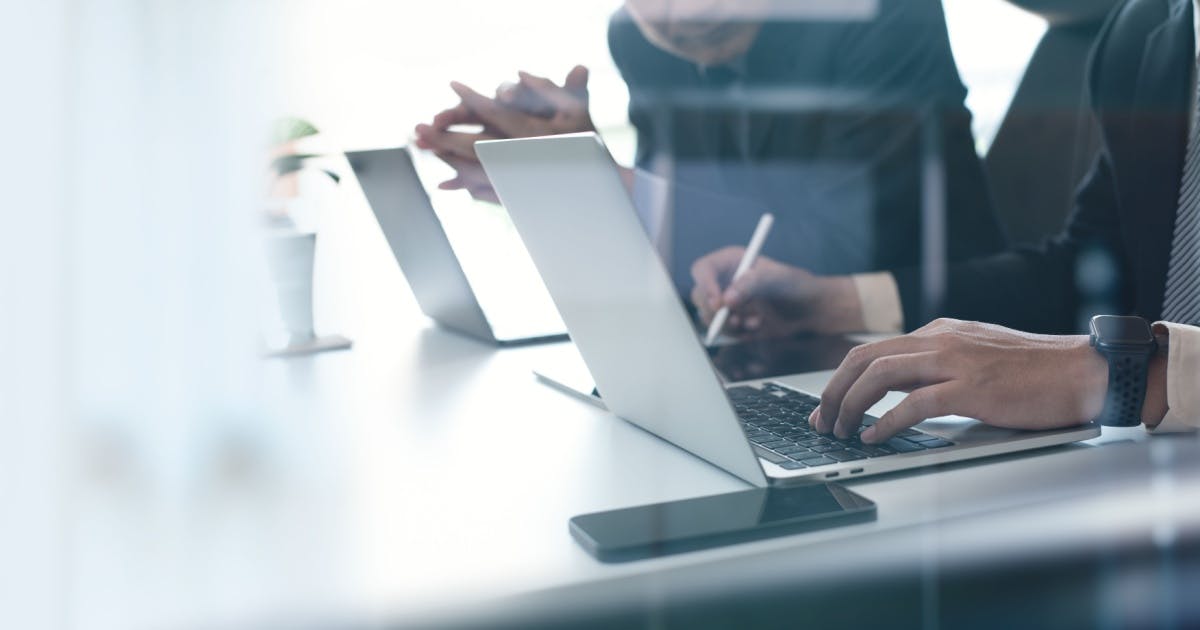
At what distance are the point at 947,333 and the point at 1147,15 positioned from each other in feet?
2.57

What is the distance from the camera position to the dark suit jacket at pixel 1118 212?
1.09m

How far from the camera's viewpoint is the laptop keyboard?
540 millimetres

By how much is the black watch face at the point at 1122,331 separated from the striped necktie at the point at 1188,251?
1.01 feet

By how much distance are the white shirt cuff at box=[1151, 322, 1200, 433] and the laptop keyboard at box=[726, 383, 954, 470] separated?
0.17 meters

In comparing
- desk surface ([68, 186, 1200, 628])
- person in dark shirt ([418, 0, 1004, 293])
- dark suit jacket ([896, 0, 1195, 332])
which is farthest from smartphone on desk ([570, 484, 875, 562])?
person in dark shirt ([418, 0, 1004, 293])

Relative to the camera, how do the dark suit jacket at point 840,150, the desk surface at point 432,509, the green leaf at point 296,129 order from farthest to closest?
1. the dark suit jacket at point 840,150
2. the green leaf at point 296,129
3. the desk surface at point 432,509

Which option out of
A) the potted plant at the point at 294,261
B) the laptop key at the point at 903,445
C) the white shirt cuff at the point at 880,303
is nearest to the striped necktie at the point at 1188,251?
the white shirt cuff at the point at 880,303

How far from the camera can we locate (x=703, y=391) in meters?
0.50

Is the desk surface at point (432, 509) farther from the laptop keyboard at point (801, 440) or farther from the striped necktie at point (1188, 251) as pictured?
the striped necktie at point (1188, 251)

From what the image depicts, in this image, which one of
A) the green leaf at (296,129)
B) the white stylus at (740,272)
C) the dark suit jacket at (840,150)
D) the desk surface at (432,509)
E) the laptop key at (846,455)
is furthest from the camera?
the dark suit jacket at (840,150)

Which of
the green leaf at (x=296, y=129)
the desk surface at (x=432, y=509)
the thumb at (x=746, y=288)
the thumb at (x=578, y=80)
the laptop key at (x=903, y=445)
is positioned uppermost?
the thumb at (x=578, y=80)

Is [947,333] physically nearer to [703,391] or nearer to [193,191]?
[703,391]

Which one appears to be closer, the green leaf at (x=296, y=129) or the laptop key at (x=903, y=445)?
the laptop key at (x=903, y=445)

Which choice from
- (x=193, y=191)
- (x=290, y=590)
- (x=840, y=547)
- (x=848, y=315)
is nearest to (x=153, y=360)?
(x=193, y=191)
